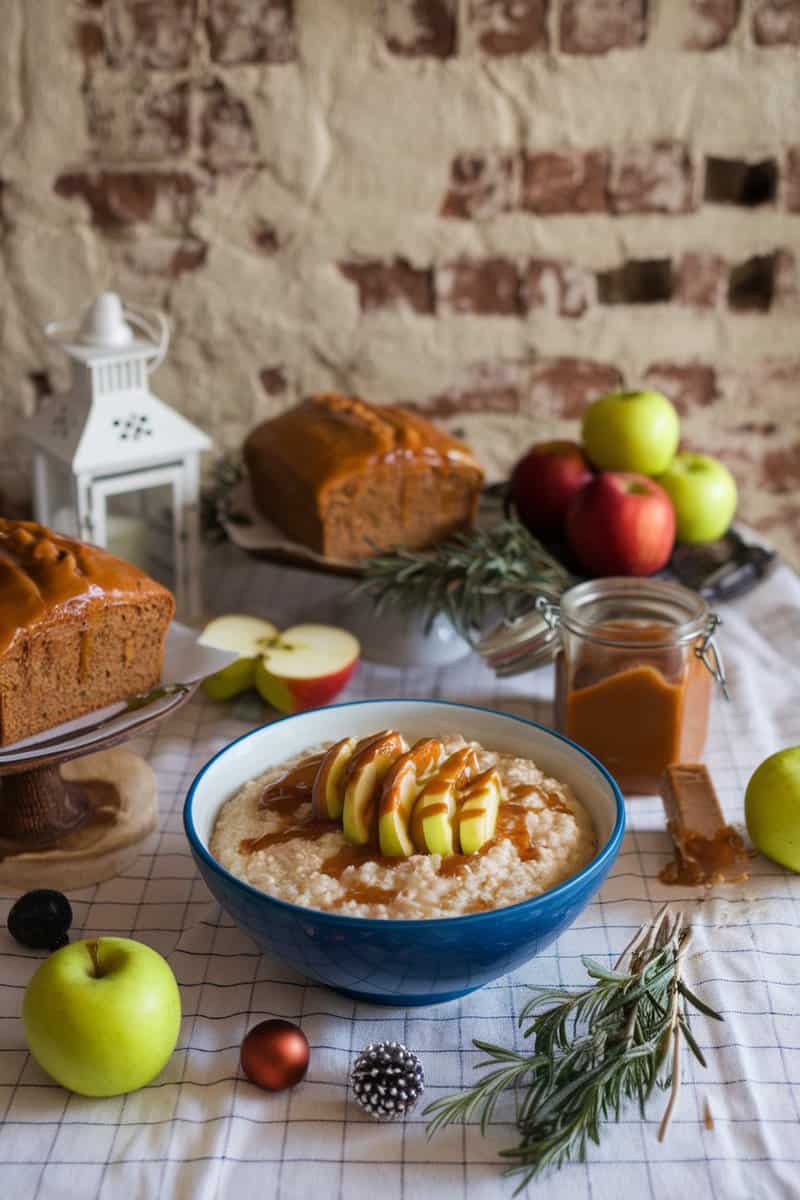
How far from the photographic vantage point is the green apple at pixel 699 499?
1688mm

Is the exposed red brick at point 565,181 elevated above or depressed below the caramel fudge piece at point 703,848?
above

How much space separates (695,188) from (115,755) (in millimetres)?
1244

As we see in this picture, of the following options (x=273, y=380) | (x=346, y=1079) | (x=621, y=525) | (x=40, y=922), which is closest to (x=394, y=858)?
(x=346, y=1079)

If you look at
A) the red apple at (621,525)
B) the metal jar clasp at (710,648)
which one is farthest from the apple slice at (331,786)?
the red apple at (621,525)

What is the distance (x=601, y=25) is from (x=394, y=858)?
1.37 metres

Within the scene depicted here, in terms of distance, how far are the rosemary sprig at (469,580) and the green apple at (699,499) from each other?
22cm

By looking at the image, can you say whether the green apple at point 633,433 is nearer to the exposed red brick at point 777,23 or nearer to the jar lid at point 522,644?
the jar lid at point 522,644

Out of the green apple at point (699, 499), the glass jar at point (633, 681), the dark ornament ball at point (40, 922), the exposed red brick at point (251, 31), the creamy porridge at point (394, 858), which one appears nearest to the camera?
the creamy porridge at point (394, 858)

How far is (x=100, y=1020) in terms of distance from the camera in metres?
0.89

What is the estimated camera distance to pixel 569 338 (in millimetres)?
2000

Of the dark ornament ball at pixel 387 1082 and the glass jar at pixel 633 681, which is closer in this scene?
the dark ornament ball at pixel 387 1082

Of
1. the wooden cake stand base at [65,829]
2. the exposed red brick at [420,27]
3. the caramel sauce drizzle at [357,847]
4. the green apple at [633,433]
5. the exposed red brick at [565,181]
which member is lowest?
the wooden cake stand base at [65,829]

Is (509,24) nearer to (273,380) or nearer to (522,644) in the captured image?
(273,380)

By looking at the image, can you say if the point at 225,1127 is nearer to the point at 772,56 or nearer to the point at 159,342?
the point at 159,342
